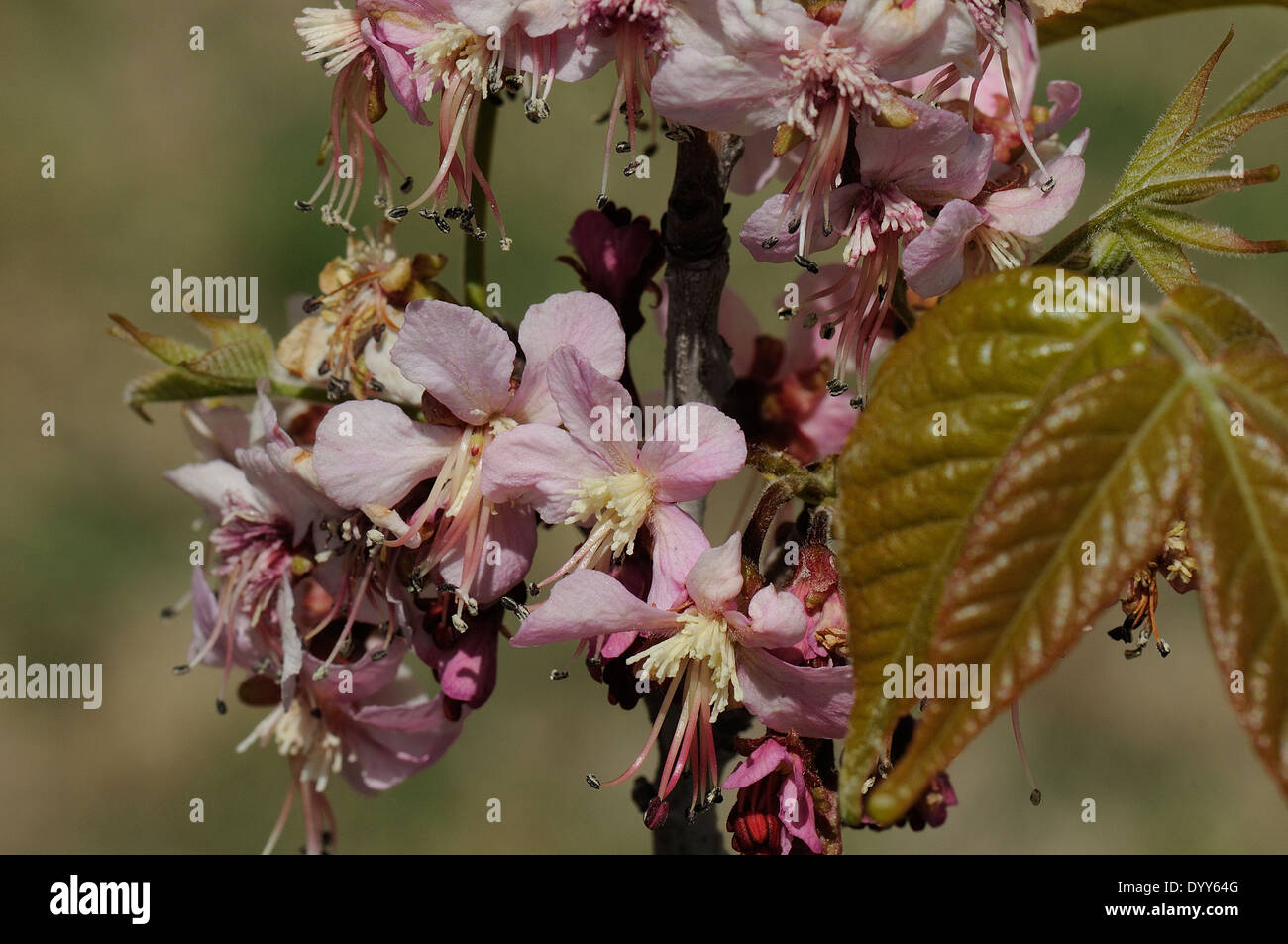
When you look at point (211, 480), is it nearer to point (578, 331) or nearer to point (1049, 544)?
point (578, 331)

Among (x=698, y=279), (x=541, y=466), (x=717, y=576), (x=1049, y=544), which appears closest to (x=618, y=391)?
(x=541, y=466)

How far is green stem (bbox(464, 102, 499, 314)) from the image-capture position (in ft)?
6.18

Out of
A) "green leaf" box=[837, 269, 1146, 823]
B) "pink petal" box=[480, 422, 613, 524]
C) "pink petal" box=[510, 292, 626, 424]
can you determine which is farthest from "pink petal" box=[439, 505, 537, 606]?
"green leaf" box=[837, 269, 1146, 823]

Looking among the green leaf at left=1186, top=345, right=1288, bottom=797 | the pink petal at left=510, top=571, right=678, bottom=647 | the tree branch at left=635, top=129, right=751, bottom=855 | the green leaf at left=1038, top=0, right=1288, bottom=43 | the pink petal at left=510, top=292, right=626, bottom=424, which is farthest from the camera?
the green leaf at left=1038, top=0, right=1288, bottom=43

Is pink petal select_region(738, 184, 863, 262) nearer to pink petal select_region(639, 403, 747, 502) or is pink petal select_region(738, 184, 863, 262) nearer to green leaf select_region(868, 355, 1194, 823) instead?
pink petal select_region(639, 403, 747, 502)

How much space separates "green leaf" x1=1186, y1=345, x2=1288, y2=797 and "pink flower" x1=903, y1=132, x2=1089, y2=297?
536mm

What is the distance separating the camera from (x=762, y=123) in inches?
61.0

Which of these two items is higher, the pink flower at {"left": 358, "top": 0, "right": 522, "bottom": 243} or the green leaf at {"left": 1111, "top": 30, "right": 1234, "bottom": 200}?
the pink flower at {"left": 358, "top": 0, "right": 522, "bottom": 243}

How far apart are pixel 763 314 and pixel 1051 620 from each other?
569cm

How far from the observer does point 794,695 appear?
1.62 meters

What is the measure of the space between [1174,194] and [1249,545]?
726 mm

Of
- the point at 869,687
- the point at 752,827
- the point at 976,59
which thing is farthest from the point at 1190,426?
the point at 752,827

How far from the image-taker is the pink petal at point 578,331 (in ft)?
5.44

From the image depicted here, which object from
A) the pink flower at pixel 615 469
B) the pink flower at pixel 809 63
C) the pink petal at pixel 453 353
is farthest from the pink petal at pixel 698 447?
the pink flower at pixel 809 63
